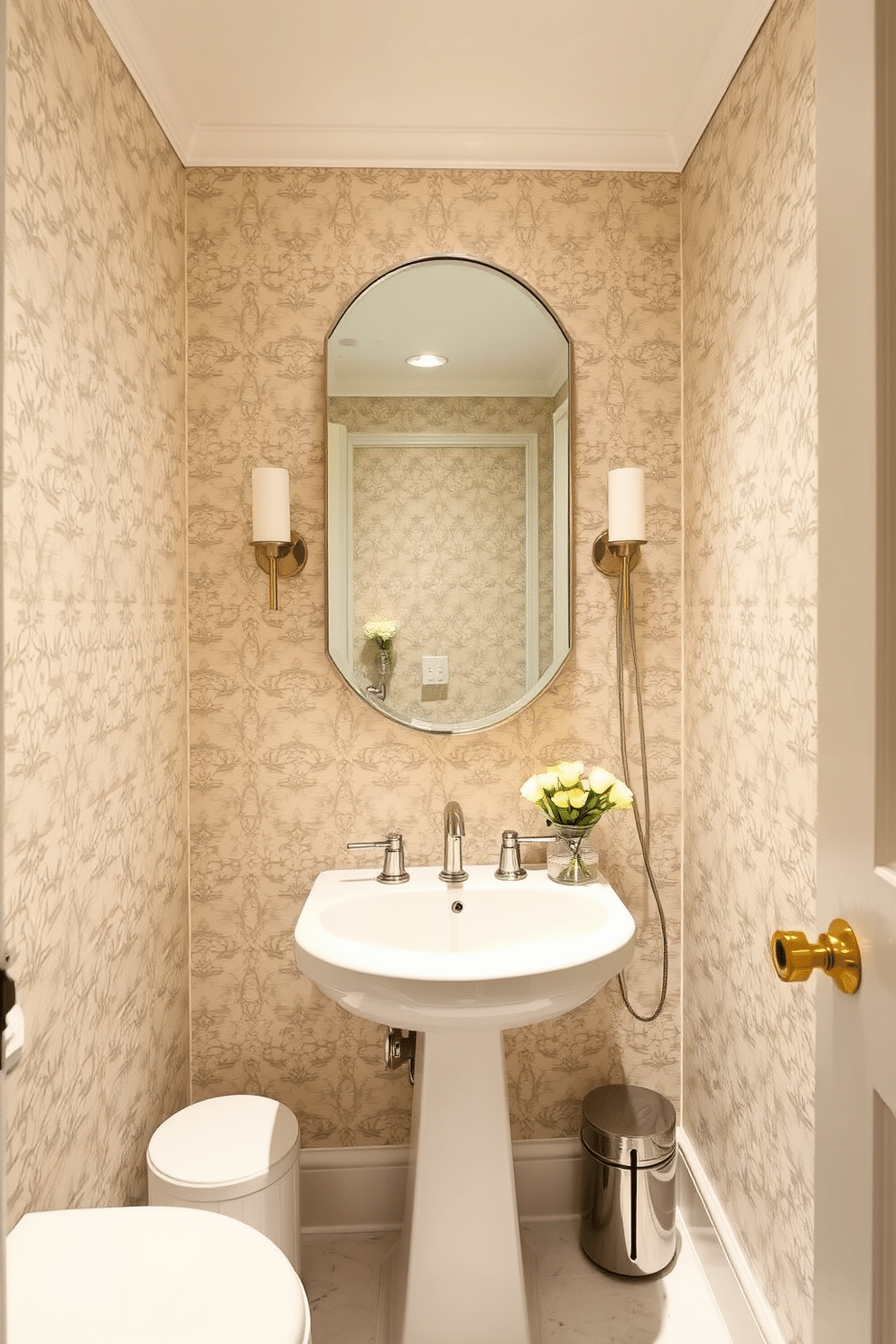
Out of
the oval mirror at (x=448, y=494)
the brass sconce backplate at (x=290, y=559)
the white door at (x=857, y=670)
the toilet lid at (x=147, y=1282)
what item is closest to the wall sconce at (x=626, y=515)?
the oval mirror at (x=448, y=494)

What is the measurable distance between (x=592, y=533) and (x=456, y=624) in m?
0.36

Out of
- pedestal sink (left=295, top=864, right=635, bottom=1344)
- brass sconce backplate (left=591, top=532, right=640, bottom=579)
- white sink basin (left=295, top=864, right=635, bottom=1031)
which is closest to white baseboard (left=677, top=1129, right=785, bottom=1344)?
pedestal sink (left=295, top=864, right=635, bottom=1344)

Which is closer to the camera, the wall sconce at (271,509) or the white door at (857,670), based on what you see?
the white door at (857,670)

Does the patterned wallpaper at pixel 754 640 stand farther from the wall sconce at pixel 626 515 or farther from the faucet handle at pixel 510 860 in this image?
the faucet handle at pixel 510 860

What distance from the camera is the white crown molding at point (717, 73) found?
1.41 meters

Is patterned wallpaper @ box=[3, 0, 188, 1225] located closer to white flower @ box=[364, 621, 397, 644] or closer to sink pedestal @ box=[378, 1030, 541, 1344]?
white flower @ box=[364, 621, 397, 644]

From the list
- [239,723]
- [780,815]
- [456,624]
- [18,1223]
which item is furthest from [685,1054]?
[18,1223]

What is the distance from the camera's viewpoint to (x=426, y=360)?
5.97 feet

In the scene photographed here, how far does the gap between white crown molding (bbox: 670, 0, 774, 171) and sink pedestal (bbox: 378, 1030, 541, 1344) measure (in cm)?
173

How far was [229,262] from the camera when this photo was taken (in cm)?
182

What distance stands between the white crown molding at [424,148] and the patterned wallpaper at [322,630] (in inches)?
1.0

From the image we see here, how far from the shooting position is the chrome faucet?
5.63 feet

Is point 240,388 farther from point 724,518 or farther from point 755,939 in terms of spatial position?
point 755,939

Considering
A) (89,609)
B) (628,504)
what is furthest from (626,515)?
(89,609)
